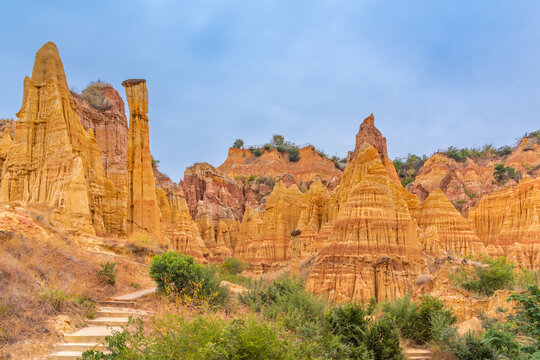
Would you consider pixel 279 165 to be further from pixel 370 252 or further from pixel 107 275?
pixel 107 275

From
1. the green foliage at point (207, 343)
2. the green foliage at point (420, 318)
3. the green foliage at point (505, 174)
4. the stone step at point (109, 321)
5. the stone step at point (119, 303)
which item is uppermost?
the green foliage at point (505, 174)

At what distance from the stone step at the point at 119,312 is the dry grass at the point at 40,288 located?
30cm

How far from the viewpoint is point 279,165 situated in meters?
99.6

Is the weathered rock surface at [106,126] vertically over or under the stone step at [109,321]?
over

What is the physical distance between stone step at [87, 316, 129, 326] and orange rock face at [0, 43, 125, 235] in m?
11.0

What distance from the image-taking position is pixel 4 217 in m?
14.1

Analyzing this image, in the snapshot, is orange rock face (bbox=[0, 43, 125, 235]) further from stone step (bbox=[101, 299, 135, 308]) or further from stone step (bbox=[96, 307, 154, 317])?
stone step (bbox=[96, 307, 154, 317])

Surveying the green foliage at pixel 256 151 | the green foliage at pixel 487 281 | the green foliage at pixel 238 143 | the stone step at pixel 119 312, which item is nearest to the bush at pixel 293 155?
the green foliage at pixel 256 151

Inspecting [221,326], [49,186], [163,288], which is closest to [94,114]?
[49,186]

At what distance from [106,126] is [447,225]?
37686mm

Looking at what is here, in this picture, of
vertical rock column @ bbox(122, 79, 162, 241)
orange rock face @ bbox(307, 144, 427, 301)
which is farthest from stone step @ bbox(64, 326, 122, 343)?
vertical rock column @ bbox(122, 79, 162, 241)

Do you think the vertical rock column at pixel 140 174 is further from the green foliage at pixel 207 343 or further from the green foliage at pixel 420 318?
the green foliage at pixel 207 343

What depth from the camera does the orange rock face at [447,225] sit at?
41.6 metres

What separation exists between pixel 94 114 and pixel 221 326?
3729cm
